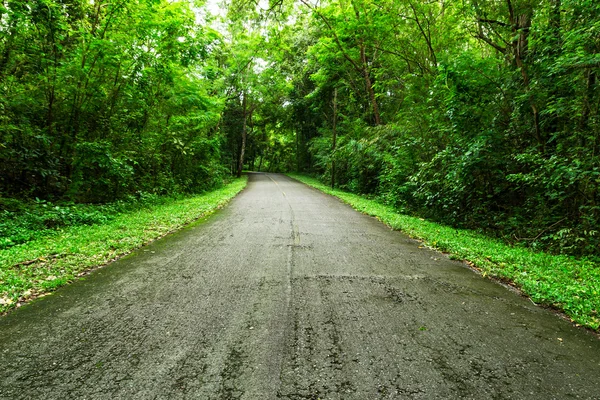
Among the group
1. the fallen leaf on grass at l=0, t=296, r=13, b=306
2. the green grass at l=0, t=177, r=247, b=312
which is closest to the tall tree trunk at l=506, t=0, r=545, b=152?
the green grass at l=0, t=177, r=247, b=312

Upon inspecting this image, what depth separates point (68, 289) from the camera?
10.9 ft

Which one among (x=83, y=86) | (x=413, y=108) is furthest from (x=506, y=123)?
(x=83, y=86)

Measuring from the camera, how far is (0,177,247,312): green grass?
3.28m

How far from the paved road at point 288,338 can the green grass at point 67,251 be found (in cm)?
32

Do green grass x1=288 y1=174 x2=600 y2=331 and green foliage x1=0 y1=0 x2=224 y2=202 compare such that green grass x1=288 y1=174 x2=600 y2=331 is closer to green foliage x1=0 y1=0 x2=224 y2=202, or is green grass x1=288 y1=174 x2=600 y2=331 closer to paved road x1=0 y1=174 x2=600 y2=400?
paved road x1=0 y1=174 x2=600 y2=400

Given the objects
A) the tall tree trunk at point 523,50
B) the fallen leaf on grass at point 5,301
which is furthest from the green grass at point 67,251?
the tall tree trunk at point 523,50

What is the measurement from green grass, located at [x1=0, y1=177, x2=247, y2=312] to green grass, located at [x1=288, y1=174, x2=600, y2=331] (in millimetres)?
5751

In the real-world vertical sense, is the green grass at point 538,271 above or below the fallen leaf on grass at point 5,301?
above

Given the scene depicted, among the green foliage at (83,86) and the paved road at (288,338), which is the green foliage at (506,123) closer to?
the paved road at (288,338)

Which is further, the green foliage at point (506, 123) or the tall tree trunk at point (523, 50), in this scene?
the tall tree trunk at point (523, 50)

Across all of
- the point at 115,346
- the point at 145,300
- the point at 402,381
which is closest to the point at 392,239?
the point at 402,381

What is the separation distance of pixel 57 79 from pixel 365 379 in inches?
362

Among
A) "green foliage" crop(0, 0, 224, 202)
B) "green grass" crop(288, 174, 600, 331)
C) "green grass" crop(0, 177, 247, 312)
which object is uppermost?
"green foliage" crop(0, 0, 224, 202)

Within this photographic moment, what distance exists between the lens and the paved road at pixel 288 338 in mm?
1890
